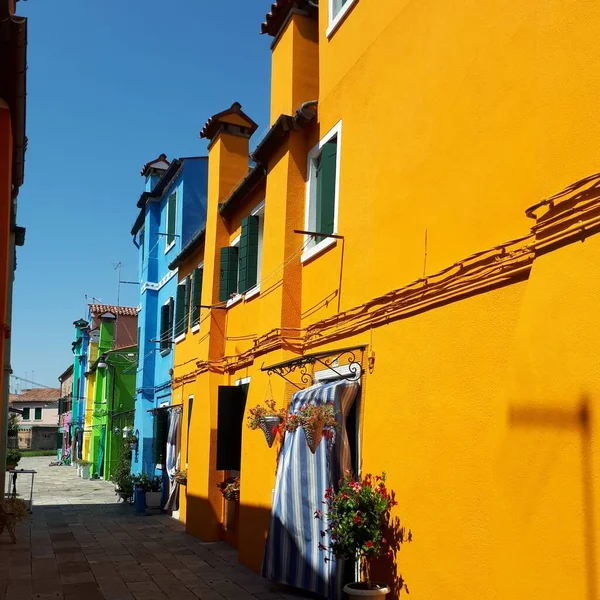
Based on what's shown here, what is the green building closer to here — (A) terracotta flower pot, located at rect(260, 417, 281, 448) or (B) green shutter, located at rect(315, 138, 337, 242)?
(A) terracotta flower pot, located at rect(260, 417, 281, 448)

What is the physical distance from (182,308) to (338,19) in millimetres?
10223

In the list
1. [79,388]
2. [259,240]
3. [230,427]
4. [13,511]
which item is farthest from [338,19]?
[79,388]

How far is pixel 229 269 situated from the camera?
13.3m

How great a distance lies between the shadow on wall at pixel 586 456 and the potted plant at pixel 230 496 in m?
8.48

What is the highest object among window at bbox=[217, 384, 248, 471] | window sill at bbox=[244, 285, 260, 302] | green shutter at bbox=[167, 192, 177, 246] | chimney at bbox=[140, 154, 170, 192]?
chimney at bbox=[140, 154, 170, 192]

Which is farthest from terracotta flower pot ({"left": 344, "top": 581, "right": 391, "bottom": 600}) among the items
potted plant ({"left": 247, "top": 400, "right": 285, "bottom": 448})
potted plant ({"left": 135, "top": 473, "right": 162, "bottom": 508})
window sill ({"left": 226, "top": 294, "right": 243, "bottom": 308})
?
potted plant ({"left": 135, "top": 473, "right": 162, "bottom": 508})

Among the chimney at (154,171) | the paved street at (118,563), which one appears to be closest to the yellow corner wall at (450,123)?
the paved street at (118,563)

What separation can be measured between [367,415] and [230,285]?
6252 mm

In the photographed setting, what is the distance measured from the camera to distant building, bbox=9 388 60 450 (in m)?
70.9

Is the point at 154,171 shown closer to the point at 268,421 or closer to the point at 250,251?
the point at 250,251

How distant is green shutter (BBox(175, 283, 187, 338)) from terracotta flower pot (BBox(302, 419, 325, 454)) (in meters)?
10.4

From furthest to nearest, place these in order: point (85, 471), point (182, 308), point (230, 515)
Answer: point (85, 471)
point (182, 308)
point (230, 515)

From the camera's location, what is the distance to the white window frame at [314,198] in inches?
350

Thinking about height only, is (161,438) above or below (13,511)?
above
